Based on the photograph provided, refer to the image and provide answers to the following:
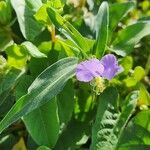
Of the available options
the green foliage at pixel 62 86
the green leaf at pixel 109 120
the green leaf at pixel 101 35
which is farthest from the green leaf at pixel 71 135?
the green leaf at pixel 101 35

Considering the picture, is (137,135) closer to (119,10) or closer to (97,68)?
(97,68)

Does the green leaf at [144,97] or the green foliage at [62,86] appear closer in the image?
the green foliage at [62,86]

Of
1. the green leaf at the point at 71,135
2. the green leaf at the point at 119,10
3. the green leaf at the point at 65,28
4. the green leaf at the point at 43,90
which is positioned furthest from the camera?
the green leaf at the point at 119,10

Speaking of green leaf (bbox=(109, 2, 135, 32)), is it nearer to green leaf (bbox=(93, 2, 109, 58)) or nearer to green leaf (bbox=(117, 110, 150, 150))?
green leaf (bbox=(93, 2, 109, 58))

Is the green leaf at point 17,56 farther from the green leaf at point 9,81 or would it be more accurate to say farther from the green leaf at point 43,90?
the green leaf at point 43,90

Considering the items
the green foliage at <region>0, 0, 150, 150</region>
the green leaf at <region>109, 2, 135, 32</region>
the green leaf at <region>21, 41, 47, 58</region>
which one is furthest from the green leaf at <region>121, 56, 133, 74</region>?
the green leaf at <region>21, 41, 47, 58</region>

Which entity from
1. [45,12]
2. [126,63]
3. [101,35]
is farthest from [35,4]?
[126,63]

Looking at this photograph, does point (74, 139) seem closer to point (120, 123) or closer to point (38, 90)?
point (120, 123)

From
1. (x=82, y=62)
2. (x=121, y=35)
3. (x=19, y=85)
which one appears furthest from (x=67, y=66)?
(x=121, y=35)

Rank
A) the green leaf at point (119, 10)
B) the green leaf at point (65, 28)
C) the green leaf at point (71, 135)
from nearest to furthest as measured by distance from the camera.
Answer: the green leaf at point (65, 28)
the green leaf at point (71, 135)
the green leaf at point (119, 10)
